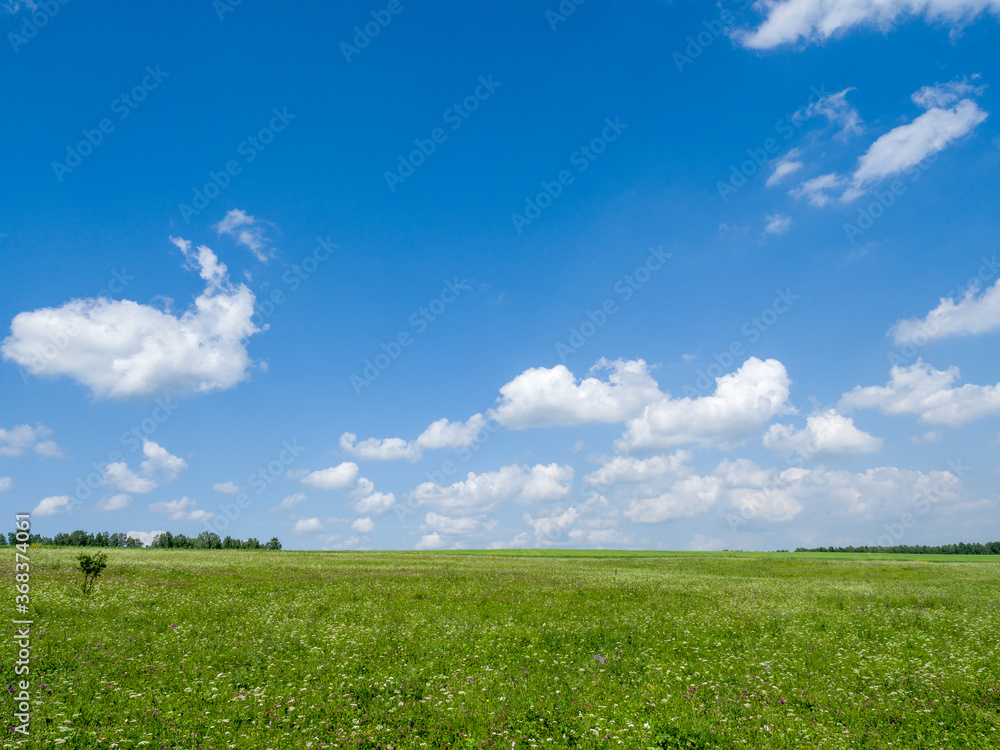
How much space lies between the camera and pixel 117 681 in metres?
14.6

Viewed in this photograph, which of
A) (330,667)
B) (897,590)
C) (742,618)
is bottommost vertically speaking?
(897,590)

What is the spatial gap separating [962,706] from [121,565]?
51.1 meters

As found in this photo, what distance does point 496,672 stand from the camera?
53.4ft

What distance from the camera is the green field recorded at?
12.4 meters

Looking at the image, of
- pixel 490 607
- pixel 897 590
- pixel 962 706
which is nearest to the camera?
pixel 962 706

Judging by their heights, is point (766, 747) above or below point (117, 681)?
below

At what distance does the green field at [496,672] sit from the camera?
12359mm

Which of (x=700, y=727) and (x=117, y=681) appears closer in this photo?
(x=700, y=727)

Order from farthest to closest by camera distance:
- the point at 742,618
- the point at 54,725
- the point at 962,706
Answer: the point at 742,618
the point at 962,706
the point at 54,725

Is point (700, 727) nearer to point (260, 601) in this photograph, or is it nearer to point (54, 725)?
point (54, 725)

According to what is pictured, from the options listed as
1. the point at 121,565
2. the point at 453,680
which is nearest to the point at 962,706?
the point at 453,680

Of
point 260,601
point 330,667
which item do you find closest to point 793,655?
point 330,667

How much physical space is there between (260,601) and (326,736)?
1799 centimetres

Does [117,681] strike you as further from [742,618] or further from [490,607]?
[742,618]
